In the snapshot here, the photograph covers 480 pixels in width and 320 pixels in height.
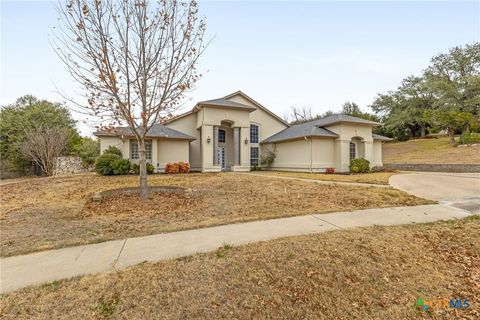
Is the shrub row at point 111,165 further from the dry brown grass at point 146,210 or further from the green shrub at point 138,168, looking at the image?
the dry brown grass at point 146,210

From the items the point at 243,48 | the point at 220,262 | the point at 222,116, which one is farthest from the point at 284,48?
the point at 220,262

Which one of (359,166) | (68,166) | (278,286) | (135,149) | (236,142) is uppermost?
(236,142)

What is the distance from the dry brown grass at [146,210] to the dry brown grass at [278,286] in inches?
76.9

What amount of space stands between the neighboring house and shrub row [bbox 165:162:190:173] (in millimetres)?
686

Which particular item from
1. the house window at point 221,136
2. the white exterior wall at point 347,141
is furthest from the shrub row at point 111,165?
the white exterior wall at point 347,141

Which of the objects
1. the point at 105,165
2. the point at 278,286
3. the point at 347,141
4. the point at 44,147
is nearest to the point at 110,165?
the point at 105,165

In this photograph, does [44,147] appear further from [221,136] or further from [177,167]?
[221,136]

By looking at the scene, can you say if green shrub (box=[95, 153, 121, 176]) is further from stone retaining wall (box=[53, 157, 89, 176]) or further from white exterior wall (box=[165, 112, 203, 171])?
stone retaining wall (box=[53, 157, 89, 176])

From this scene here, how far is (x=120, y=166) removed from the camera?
1633cm

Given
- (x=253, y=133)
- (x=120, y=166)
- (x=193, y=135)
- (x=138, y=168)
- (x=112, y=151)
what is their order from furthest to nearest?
(x=253, y=133)
(x=193, y=135)
(x=112, y=151)
(x=138, y=168)
(x=120, y=166)

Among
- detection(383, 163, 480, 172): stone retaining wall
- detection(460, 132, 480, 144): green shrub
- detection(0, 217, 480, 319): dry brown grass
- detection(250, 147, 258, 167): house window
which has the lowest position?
detection(0, 217, 480, 319): dry brown grass

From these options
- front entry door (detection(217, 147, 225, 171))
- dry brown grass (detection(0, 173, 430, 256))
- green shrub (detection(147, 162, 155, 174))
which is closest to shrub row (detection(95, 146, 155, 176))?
green shrub (detection(147, 162, 155, 174))

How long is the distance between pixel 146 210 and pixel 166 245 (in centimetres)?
333

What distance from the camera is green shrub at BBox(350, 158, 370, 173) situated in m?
18.9
